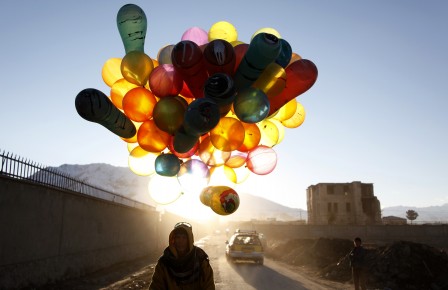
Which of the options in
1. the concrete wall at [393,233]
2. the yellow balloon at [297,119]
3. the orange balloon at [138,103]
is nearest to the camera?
the orange balloon at [138,103]

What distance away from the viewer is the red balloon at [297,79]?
4457 millimetres

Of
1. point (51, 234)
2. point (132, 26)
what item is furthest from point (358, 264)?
→ point (51, 234)

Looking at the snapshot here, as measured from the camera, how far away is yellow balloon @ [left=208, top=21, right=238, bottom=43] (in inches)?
198

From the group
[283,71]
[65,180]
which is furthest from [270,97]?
[65,180]

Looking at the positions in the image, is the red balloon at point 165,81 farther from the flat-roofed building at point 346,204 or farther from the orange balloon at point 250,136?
the flat-roofed building at point 346,204

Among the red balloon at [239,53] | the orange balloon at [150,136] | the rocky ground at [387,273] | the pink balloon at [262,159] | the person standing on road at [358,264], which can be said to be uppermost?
the red balloon at [239,53]

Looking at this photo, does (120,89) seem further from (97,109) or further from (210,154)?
(210,154)

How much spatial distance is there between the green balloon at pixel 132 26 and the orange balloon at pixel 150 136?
991 mm

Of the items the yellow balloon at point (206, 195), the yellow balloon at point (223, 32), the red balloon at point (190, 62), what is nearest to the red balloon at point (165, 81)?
the red balloon at point (190, 62)

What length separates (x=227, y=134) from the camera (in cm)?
449

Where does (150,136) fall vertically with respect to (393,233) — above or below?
above

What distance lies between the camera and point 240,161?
17.4ft

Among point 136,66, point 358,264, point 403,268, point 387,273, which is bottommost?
point 387,273

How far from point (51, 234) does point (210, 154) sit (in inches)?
342
